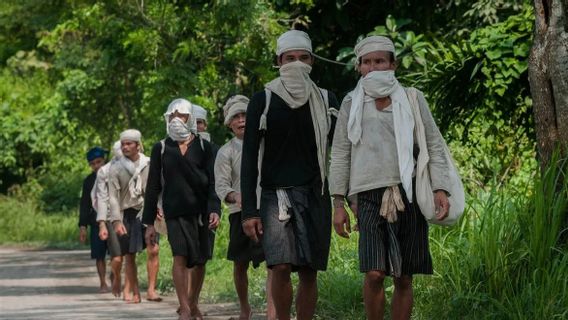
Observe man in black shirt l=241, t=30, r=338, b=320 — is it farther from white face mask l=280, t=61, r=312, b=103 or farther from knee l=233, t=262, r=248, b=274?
knee l=233, t=262, r=248, b=274

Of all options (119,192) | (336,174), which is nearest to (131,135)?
(119,192)

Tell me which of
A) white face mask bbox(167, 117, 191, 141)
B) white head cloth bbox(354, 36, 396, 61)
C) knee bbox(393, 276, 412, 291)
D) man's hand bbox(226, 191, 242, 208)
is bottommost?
knee bbox(393, 276, 412, 291)

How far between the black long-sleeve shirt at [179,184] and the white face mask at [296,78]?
133 inches

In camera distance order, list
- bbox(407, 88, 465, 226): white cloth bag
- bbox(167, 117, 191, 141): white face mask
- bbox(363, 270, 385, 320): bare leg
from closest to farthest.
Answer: bbox(407, 88, 465, 226): white cloth bag → bbox(363, 270, 385, 320): bare leg → bbox(167, 117, 191, 141): white face mask

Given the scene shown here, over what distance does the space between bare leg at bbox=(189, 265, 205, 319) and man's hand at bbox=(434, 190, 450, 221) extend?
4499 millimetres

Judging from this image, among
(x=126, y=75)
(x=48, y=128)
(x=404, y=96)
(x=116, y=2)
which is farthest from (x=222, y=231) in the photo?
(x=48, y=128)

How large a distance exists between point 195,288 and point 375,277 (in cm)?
440

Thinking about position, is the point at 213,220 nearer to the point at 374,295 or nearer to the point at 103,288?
the point at 374,295

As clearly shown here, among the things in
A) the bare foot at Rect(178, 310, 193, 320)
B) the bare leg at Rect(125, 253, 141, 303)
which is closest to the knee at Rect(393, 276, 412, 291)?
the bare foot at Rect(178, 310, 193, 320)

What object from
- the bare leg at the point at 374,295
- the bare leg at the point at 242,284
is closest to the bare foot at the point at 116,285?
the bare leg at the point at 242,284

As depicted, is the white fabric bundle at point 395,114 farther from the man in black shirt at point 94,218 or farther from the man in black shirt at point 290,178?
the man in black shirt at point 94,218

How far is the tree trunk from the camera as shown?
31.5ft

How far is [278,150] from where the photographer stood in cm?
883

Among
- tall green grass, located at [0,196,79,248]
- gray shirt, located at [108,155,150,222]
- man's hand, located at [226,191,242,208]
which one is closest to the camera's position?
man's hand, located at [226,191,242,208]
